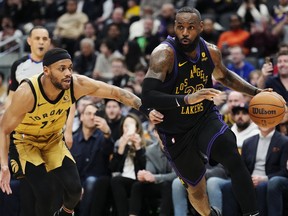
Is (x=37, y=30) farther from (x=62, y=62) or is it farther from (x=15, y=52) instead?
(x=15, y=52)

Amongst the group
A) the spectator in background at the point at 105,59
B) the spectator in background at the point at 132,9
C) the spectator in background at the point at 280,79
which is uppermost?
the spectator in background at the point at 132,9

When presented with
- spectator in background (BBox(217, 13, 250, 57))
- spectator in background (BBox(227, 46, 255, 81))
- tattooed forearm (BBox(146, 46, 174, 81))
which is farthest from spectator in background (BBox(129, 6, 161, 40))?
tattooed forearm (BBox(146, 46, 174, 81))

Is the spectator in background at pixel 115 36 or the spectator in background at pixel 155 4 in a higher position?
the spectator in background at pixel 155 4

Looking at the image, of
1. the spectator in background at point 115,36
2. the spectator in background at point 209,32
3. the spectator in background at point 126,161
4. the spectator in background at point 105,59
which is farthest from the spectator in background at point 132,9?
the spectator in background at point 126,161

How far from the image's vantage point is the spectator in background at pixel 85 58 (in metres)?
14.1

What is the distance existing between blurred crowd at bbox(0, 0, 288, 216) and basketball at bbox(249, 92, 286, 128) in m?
1.65

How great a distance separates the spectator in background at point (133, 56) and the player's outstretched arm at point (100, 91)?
5.80 m

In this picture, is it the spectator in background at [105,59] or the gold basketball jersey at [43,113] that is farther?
the spectator in background at [105,59]

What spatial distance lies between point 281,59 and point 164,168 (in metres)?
2.23

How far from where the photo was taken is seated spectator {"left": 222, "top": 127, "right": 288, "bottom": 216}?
8.73m

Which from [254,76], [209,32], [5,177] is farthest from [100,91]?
[209,32]

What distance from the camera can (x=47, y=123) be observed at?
7555mm

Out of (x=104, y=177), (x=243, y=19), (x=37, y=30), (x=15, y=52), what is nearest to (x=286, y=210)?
(x=104, y=177)

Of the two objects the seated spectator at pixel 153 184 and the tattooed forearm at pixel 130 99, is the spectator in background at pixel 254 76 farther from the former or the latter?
the tattooed forearm at pixel 130 99
